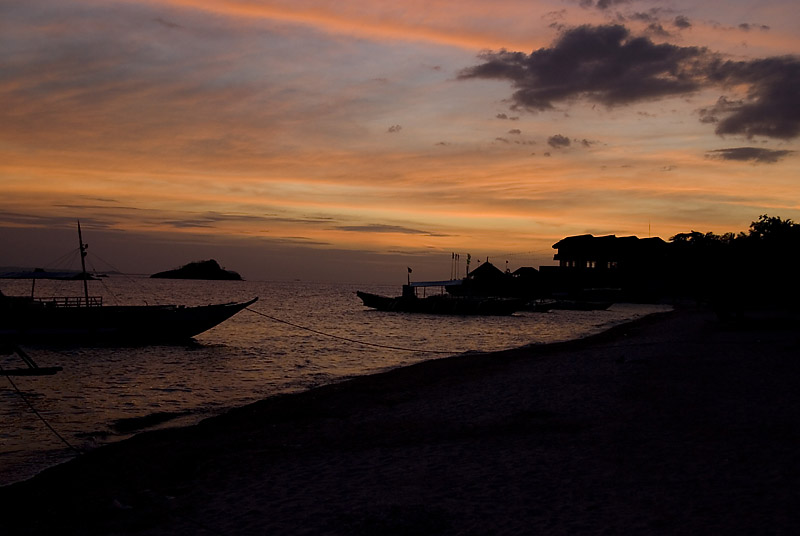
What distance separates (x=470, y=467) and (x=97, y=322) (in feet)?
119

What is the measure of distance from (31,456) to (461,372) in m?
14.5

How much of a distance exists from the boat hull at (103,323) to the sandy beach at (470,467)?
2595 cm

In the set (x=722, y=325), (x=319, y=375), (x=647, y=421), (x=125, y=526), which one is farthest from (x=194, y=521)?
(x=722, y=325)

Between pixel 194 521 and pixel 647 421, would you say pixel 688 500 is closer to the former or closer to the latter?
pixel 647 421

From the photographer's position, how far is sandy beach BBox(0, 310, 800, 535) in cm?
768

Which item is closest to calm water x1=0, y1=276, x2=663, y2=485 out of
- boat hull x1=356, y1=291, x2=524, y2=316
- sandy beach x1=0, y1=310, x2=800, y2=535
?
sandy beach x1=0, y1=310, x2=800, y2=535

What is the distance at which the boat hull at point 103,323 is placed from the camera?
3847 centimetres

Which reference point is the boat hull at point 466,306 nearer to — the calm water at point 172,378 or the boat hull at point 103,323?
the calm water at point 172,378

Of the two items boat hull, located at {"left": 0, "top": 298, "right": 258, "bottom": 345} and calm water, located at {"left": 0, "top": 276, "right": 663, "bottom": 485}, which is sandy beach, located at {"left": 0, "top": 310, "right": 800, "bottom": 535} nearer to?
calm water, located at {"left": 0, "top": 276, "right": 663, "bottom": 485}

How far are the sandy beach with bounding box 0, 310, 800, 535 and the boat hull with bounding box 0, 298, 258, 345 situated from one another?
1021 inches

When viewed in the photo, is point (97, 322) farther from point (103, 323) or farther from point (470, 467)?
point (470, 467)

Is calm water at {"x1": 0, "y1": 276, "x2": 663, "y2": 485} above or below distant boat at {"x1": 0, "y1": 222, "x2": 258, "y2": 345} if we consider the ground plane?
below

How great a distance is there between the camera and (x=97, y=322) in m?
39.8

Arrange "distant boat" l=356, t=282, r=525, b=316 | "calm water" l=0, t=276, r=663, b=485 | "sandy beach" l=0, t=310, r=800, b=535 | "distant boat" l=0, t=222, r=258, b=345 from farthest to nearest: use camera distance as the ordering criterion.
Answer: "distant boat" l=356, t=282, r=525, b=316 < "distant boat" l=0, t=222, r=258, b=345 < "calm water" l=0, t=276, r=663, b=485 < "sandy beach" l=0, t=310, r=800, b=535
